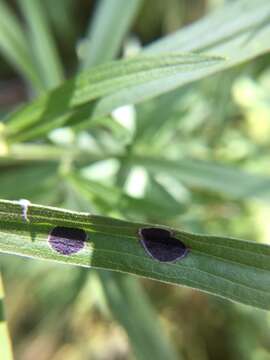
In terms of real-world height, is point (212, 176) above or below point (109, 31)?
below

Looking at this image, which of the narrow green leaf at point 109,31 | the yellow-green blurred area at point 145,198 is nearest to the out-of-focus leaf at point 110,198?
the yellow-green blurred area at point 145,198

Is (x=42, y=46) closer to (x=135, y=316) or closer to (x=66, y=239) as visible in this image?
(x=135, y=316)

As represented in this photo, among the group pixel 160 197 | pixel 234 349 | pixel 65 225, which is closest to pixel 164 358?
pixel 160 197

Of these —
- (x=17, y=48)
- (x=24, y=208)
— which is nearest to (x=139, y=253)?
(x=24, y=208)

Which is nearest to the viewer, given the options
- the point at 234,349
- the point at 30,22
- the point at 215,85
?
the point at 30,22

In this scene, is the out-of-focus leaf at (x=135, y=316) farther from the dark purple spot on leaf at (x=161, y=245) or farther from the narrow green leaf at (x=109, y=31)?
the dark purple spot on leaf at (x=161, y=245)

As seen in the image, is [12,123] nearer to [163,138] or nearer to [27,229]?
[27,229]
